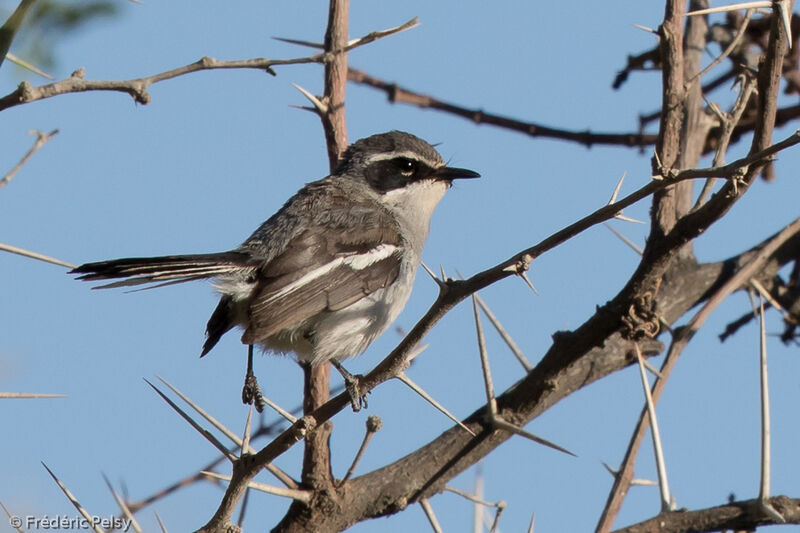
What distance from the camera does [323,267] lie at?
5.36 m

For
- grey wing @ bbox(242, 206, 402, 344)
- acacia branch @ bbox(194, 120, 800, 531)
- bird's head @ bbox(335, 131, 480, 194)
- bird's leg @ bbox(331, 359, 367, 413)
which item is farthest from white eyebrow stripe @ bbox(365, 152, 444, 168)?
acacia branch @ bbox(194, 120, 800, 531)

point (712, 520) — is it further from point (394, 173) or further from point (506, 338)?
point (394, 173)

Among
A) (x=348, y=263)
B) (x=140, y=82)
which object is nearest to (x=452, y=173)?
(x=348, y=263)

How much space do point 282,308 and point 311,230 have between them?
2.42 feet

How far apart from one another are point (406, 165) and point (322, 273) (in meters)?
1.35

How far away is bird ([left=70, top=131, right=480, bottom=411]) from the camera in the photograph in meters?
4.95

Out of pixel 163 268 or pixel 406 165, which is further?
pixel 406 165

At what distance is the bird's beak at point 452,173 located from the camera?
246 inches

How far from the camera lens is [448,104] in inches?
242

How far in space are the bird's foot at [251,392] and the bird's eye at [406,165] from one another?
1.81m

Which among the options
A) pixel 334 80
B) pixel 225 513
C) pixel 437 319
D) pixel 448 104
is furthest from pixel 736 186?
pixel 448 104

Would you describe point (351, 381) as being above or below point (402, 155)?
below

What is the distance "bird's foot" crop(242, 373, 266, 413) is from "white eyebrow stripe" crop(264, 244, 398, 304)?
428 millimetres

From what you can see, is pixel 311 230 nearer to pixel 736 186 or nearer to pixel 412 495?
pixel 412 495
